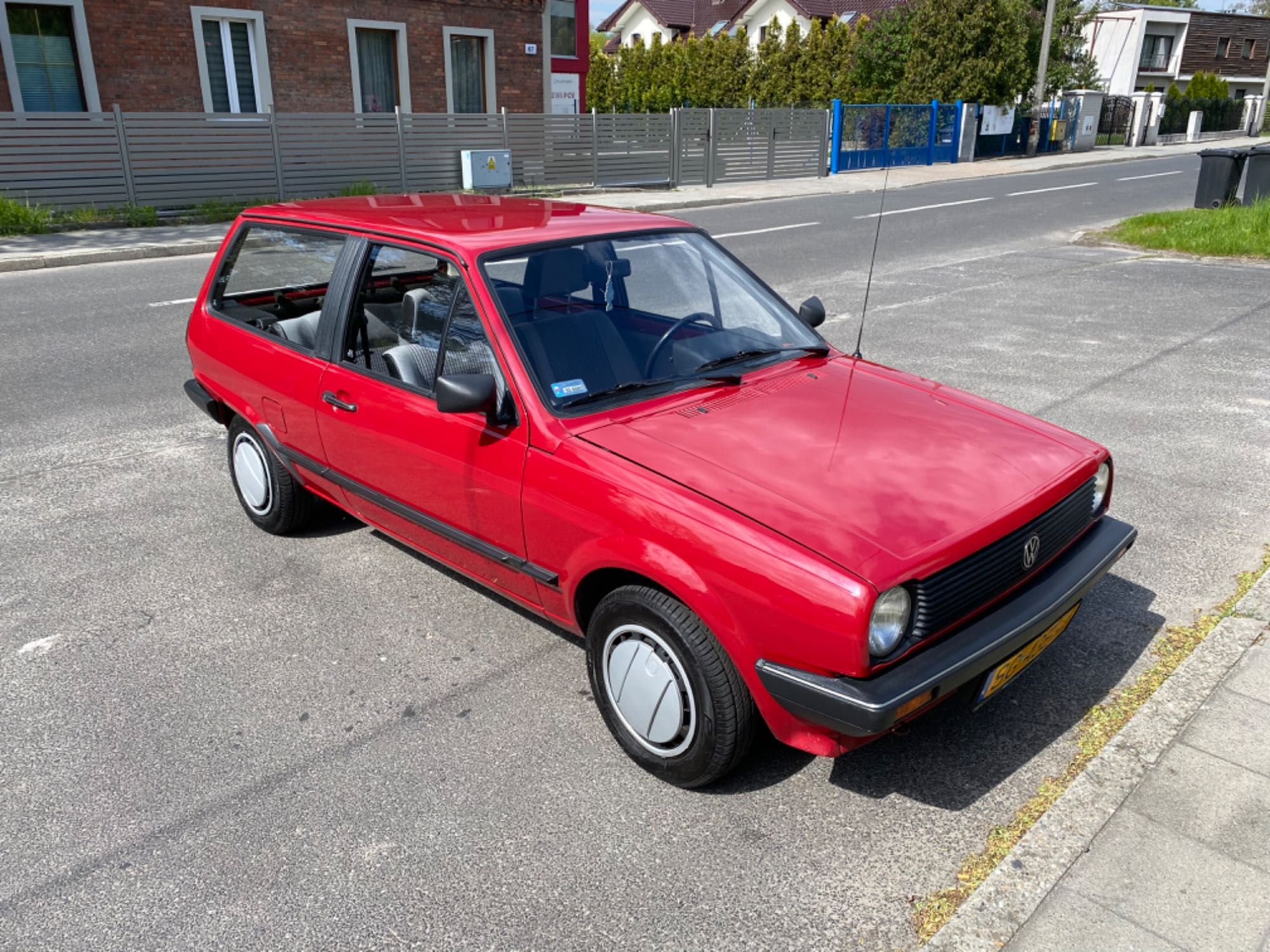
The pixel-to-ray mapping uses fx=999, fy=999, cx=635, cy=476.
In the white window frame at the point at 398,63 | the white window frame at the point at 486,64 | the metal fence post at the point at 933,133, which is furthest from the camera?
the metal fence post at the point at 933,133

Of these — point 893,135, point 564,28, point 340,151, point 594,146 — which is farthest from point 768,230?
point 893,135

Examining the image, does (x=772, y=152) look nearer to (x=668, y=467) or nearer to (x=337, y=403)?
(x=337, y=403)

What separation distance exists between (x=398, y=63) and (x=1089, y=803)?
23986 mm

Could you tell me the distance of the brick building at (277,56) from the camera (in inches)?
739

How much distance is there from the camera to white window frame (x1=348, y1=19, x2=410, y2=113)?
73.1 ft

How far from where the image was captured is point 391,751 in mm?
3404

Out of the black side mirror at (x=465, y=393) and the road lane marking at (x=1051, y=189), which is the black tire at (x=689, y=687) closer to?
the black side mirror at (x=465, y=393)

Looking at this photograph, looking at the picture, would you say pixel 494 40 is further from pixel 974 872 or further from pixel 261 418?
pixel 974 872

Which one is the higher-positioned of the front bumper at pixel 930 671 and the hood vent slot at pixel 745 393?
the hood vent slot at pixel 745 393

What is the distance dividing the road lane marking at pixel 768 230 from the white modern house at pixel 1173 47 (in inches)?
2196

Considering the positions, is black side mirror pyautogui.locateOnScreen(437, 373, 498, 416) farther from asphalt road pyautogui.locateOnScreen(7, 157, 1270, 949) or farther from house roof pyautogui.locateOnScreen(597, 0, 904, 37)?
house roof pyautogui.locateOnScreen(597, 0, 904, 37)

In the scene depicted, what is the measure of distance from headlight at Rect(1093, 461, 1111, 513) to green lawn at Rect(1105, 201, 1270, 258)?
38.7 feet

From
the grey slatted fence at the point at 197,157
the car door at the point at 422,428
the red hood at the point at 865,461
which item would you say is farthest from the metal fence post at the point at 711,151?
the red hood at the point at 865,461

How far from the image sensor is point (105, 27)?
18984 mm
